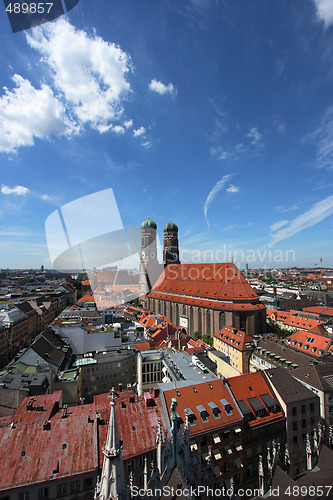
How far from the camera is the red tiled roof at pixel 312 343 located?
Answer: 3769 cm

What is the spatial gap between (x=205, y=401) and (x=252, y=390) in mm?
5153

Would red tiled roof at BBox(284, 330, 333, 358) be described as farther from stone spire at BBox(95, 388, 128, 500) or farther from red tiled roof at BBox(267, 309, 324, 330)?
stone spire at BBox(95, 388, 128, 500)

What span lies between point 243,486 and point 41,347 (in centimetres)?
2650

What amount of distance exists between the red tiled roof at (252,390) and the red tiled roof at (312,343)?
1818 centimetres

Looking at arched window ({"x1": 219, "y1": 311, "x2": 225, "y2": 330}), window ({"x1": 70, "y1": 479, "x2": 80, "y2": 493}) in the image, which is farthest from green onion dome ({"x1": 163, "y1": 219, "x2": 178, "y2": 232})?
window ({"x1": 70, "y1": 479, "x2": 80, "y2": 493})

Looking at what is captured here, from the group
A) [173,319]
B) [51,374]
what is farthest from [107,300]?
[51,374]

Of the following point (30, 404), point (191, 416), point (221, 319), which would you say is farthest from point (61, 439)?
point (221, 319)

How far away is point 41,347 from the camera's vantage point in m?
33.3

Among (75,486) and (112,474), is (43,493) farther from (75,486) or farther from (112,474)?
(112,474)

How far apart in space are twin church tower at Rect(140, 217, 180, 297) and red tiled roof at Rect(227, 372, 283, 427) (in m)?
A: 64.8

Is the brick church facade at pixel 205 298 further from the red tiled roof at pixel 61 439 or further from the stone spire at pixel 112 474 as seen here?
the stone spire at pixel 112 474

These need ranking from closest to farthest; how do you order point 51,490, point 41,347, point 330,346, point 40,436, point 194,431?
point 51,490 → point 40,436 → point 194,431 → point 41,347 → point 330,346

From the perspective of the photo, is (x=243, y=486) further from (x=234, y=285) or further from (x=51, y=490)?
(x=234, y=285)

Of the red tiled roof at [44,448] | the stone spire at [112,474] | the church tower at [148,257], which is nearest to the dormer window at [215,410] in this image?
the red tiled roof at [44,448]
